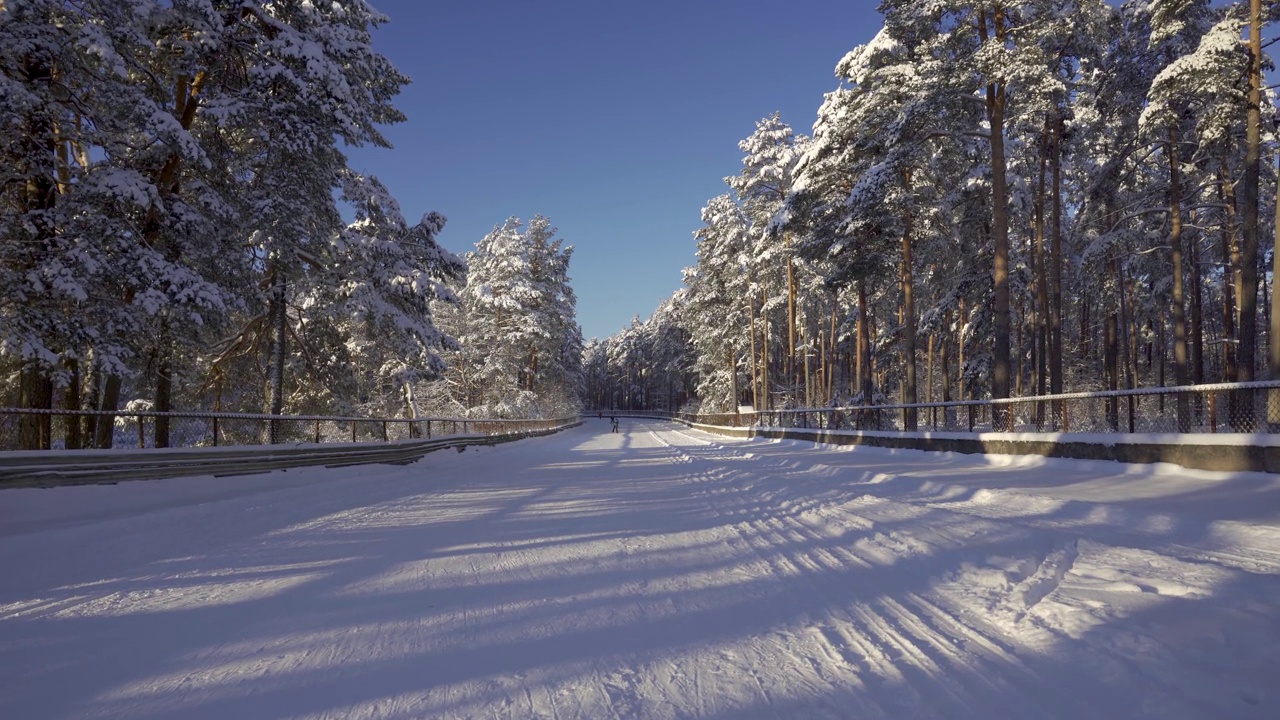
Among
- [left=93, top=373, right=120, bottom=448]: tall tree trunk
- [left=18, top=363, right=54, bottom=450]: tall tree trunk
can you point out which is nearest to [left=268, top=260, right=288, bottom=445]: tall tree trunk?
[left=93, top=373, right=120, bottom=448]: tall tree trunk

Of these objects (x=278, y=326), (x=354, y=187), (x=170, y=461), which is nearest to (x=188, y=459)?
(x=170, y=461)

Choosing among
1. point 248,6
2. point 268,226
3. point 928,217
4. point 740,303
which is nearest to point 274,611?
point 268,226

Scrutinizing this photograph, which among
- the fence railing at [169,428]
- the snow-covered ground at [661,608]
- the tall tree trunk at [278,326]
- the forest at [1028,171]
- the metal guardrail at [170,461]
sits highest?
the forest at [1028,171]

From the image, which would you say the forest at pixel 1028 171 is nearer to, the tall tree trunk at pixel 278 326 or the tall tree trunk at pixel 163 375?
the tall tree trunk at pixel 278 326

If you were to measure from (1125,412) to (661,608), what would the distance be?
9.63m

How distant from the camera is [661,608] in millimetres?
4477

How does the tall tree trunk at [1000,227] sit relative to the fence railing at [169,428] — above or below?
above

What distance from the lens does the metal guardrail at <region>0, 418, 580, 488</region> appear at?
8.10m

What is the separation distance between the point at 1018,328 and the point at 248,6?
3754 centimetres

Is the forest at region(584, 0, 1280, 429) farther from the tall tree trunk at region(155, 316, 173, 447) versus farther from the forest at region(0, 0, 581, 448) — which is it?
the tall tree trunk at region(155, 316, 173, 447)

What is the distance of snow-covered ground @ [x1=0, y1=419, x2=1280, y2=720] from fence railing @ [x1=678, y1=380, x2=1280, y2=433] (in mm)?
948

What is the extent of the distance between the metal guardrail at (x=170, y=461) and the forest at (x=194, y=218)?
122cm

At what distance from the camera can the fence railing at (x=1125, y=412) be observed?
8.34m

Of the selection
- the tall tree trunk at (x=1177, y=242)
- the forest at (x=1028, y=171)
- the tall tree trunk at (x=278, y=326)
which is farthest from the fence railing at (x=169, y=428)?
the tall tree trunk at (x=1177, y=242)
